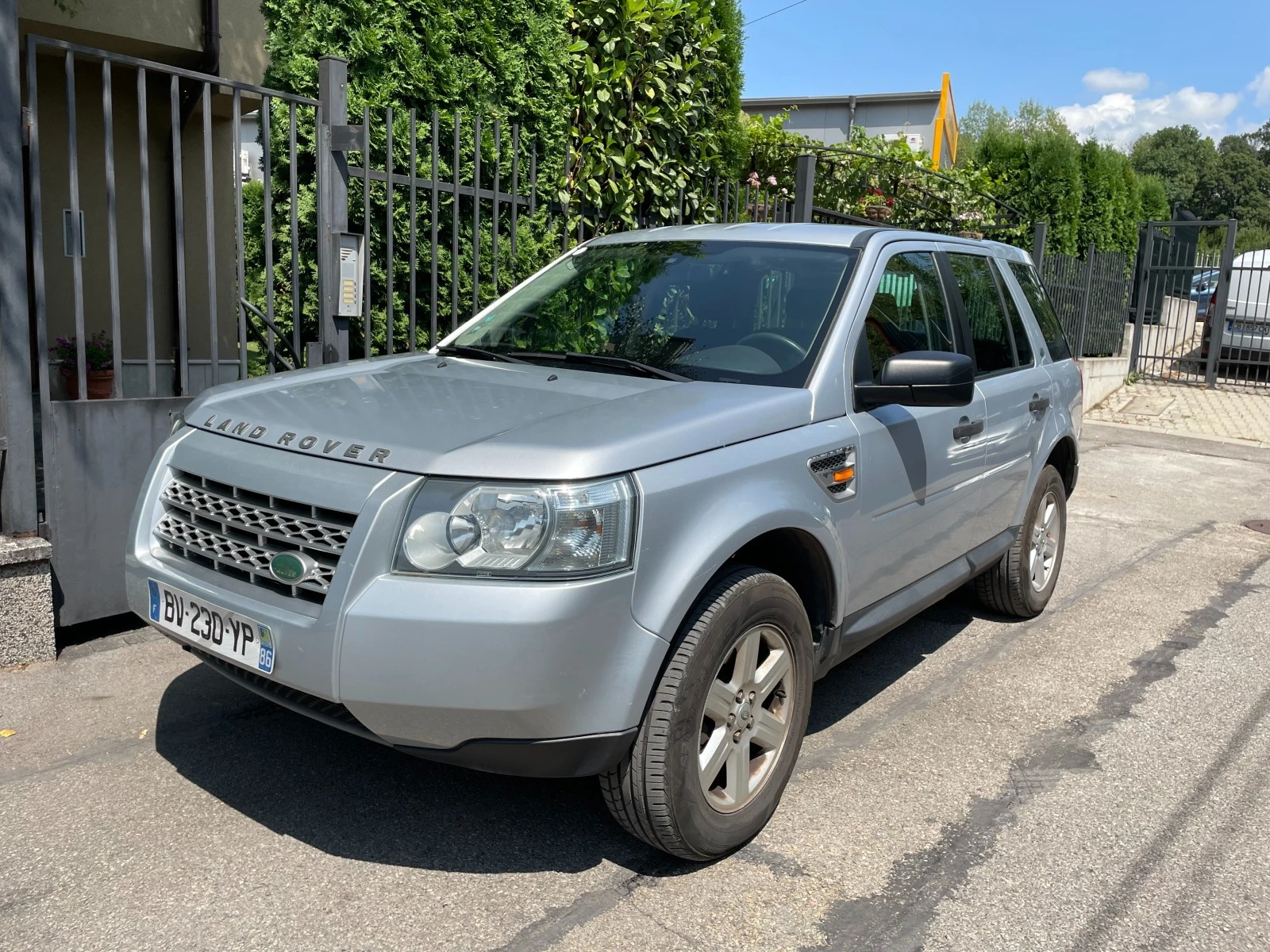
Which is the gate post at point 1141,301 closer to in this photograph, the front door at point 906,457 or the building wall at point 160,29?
the building wall at point 160,29

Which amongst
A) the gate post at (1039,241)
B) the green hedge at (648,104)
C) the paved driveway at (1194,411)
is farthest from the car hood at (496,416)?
the paved driveway at (1194,411)

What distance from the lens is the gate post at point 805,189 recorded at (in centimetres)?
847

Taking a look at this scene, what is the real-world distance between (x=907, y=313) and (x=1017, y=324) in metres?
1.30

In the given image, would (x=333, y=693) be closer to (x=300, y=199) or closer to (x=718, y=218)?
(x=300, y=199)

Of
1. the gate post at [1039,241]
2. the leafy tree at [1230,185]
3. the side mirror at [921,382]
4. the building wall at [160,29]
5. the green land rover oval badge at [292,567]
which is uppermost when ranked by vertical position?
the leafy tree at [1230,185]

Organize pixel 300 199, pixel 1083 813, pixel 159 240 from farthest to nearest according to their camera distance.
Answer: pixel 159 240 < pixel 300 199 < pixel 1083 813

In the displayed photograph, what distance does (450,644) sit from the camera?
249 cm

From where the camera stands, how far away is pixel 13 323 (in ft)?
13.5

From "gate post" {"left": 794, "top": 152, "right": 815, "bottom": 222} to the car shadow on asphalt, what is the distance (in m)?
5.34

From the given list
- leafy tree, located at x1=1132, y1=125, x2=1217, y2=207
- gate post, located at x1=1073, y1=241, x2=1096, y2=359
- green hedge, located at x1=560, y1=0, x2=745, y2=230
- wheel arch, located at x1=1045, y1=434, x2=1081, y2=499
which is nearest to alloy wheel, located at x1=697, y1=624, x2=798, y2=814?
wheel arch, located at x1=1045, y1=434, x2=1081, y2=499

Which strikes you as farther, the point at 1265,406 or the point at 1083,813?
the point at 1265,406

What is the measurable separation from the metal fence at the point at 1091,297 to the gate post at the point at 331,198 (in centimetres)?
1074

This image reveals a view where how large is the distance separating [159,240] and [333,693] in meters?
8.64

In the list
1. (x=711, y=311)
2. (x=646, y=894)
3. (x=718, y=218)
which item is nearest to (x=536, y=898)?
(x=646, y=894)
